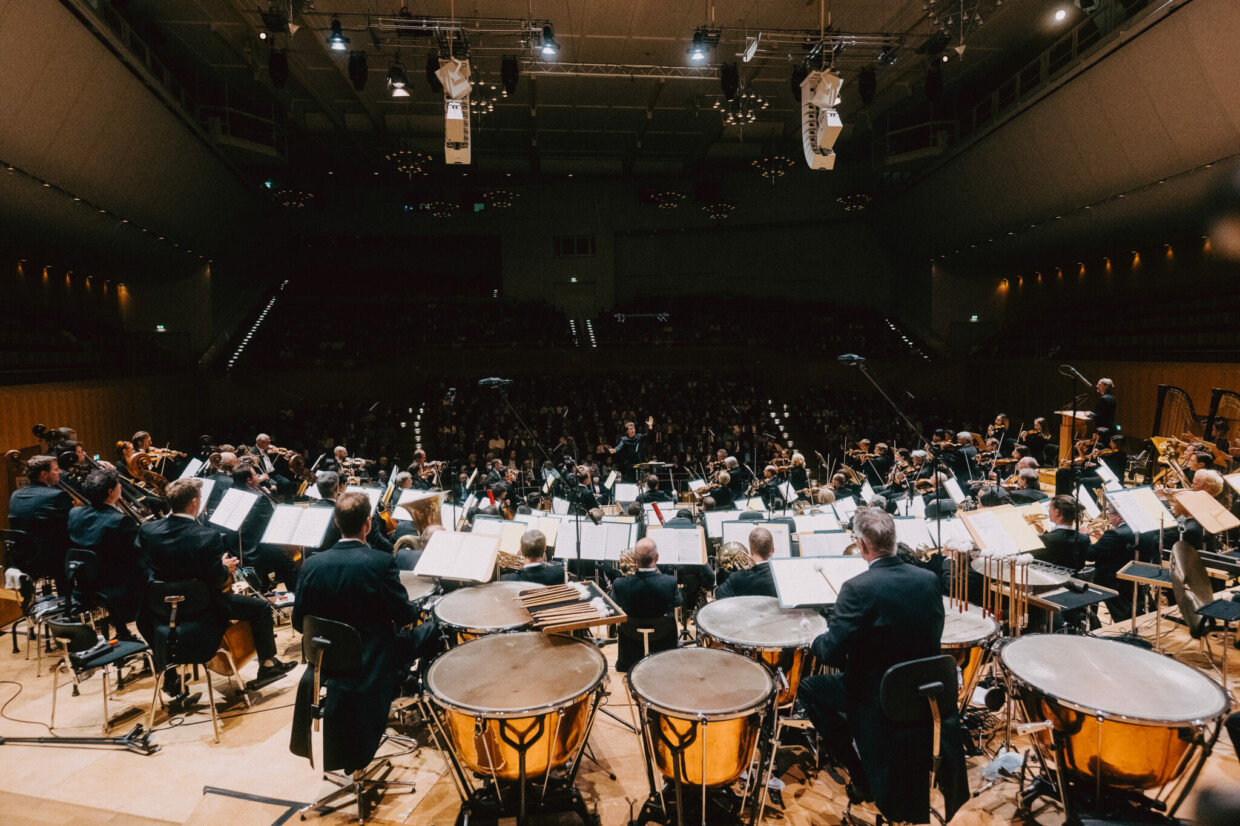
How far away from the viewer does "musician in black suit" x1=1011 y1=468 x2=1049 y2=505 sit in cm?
616

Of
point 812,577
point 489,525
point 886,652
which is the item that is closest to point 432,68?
point 489,525

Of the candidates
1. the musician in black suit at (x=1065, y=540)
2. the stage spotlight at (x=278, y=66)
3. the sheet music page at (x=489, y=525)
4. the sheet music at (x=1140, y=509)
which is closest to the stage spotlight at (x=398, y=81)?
the stage spotlight at (x=278, y=66)

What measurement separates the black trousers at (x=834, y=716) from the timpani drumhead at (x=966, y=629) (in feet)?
1.91

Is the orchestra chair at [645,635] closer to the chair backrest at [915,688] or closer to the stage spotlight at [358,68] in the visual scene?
the chair backrest at [915,688]

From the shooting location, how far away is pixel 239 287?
60.2ft

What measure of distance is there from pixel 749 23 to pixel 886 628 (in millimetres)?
11263

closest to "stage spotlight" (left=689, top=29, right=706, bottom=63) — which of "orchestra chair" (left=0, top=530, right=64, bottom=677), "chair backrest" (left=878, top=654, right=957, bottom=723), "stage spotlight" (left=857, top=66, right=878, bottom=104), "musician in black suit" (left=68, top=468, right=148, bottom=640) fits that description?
"stage spotlight" (left=857, top=66, right=878, bottom=104)

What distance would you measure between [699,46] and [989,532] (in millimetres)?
7538

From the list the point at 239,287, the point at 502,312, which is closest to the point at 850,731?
the point at 502,312

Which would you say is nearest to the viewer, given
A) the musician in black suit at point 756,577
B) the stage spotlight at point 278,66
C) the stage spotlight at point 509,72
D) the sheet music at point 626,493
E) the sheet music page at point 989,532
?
the sheet music page at point 989,532

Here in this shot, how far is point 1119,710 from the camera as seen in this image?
8.34 ft

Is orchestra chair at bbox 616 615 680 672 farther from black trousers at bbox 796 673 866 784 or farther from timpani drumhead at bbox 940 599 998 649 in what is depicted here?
timpani drumhead at bbox 940 599 998 649

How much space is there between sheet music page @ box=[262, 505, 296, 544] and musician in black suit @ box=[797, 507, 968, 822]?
3391mm

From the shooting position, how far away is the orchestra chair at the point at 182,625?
3781 mm
